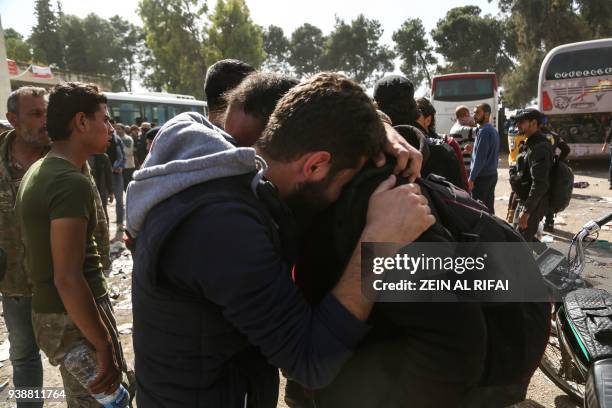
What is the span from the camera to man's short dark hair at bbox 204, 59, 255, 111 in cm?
229

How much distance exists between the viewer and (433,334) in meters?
0.98

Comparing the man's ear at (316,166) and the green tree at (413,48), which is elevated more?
the green tree at (413,48)

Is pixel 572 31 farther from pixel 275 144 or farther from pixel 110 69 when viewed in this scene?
pixel 110 69

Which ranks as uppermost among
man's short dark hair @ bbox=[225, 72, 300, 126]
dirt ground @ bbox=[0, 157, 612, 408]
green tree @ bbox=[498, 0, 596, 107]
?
green tree @ bbox=[498, 0, 596, 107]

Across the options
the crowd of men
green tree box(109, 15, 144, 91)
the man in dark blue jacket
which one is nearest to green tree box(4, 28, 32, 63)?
green tree box(109, 15, 144, 91)

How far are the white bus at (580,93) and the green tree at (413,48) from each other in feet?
88.4

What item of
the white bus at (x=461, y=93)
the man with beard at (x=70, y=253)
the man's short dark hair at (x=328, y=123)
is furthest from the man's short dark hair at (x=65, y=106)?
the white bus at (x=461, y=93)

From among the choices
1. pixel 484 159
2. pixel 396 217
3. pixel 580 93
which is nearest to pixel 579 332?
pixel 396 217

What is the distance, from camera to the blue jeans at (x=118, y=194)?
7.63 metres

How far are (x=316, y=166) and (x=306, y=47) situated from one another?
54293mm

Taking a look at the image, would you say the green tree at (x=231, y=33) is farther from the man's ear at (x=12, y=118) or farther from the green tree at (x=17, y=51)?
the man's ear at (x=12, y=118)

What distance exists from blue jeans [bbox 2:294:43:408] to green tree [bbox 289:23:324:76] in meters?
51.7

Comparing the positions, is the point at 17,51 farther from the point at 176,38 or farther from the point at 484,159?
the point at 484,159

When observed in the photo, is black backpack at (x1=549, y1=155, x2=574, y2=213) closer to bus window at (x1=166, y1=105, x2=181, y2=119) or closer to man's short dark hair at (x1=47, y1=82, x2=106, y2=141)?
man's short dark hair at (x1=47, y1=82, x2=106, y2=141)
